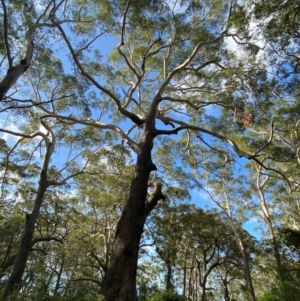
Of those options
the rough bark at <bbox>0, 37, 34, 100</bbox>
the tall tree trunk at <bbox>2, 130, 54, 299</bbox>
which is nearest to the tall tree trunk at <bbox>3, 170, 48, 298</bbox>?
the tall tree trunk at <bbox>2, 130, 54, 299</bbox>

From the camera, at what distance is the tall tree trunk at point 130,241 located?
3.40 meters

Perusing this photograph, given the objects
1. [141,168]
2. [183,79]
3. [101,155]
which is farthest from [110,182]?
[141,168]

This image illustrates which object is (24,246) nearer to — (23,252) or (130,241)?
(23,252)

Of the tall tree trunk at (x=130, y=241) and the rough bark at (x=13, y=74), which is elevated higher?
the rough bark at (x=13, y=74)

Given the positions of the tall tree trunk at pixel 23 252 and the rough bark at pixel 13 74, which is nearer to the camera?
the rough bark at pixel 13 74

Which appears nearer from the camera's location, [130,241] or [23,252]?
[130,241]

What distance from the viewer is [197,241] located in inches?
551

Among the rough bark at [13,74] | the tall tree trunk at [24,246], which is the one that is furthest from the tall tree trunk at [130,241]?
the tall tree trunk at [24,246]

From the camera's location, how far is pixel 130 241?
12.4ft

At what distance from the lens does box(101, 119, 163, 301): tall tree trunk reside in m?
3.40

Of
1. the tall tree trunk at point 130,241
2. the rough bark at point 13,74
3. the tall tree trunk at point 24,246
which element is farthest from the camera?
the tall tree trunk at point 24,246

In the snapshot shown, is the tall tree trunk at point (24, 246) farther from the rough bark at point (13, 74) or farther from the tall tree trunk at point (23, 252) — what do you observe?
the rough bark at point (13, 74)

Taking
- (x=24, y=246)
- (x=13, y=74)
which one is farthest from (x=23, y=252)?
(x=13, y=74)

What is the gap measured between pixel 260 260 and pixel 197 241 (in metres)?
3.85
